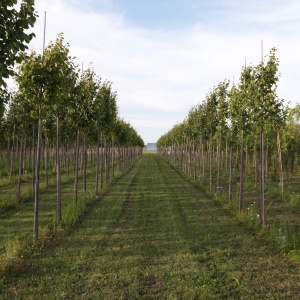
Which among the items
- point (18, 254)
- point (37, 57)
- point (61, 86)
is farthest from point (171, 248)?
point (37, 57)

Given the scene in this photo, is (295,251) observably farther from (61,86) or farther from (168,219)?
(61,86)

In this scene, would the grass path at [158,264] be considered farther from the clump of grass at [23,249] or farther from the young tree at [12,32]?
the young tree at [12,32]

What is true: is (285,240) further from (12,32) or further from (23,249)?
(12,32)

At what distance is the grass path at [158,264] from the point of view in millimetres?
6203

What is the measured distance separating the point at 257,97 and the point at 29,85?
23.8 ft

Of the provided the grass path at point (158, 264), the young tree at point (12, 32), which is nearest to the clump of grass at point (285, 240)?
the grass path at point (158, 264)

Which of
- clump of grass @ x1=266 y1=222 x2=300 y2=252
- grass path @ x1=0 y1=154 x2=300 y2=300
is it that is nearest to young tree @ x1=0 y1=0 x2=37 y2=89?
grass path @ x1=0 y1=154 x2=300 y2=300

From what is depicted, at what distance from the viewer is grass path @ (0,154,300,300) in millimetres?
6203

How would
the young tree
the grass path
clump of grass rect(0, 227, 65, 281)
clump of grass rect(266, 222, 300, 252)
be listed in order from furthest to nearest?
clump of grass rect(266, 222, 300, 252) < clump of grass rect(0, 227, 65, 281) < the grass path < the young tree

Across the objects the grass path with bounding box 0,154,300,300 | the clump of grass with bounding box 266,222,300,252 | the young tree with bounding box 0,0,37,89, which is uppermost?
the young tree with bounding box 0,0,37,89

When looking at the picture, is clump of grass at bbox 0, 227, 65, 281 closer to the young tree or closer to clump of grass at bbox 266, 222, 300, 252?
the young tree

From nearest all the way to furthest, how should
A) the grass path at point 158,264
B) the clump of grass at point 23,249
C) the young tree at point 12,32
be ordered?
the young tree at point 12,32 → the grass path at point 158,264 → the clump of grass at point 23,249

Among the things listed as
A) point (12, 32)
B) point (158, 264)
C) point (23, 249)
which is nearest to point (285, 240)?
point (158, 264)

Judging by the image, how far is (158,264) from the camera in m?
7.59
